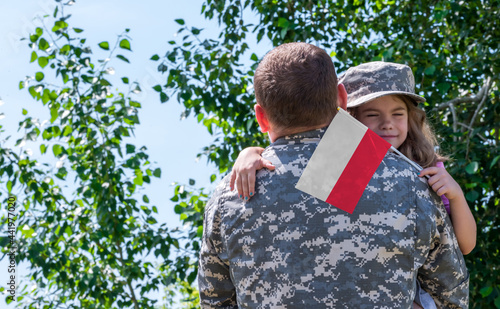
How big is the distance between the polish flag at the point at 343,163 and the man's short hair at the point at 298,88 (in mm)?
47

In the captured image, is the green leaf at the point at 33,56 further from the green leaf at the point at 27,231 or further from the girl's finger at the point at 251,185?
the girl's finger at the point at 251,185

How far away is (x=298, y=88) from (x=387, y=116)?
0.77m

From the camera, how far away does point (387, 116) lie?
2098mm

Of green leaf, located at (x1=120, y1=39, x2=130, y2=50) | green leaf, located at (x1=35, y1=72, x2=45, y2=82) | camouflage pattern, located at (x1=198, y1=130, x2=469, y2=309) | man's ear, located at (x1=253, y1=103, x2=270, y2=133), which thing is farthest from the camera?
green leaf, located at (x1=35, y1=72, x2=45, y2=82)

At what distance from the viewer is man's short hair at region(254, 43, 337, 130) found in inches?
55.6

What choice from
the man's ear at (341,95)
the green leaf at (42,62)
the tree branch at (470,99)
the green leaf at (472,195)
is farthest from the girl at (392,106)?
the green leaf at (42,62)

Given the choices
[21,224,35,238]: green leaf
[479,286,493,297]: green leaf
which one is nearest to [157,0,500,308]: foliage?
[479,286,493,297]: green leaf

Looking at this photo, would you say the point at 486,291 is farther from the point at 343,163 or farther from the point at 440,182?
the point at 343,163

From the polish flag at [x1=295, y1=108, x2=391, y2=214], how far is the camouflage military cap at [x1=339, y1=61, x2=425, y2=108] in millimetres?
535

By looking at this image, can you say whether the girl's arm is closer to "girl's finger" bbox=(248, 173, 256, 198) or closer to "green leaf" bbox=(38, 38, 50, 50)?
"girl's finger" bbox=(248, 173, 256, 198)

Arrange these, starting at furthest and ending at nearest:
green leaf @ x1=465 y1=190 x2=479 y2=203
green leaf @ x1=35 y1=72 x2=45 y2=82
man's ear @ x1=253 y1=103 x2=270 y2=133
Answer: green leaf @ x1=35 y1=72 x2=45 y2=82, green leaf @ x1=465 y1=190 x2=479 y2=203, man's ear @ x1=253 y1=103 x2=270 y2=133

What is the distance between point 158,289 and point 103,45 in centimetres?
183

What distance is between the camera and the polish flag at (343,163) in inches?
55.4

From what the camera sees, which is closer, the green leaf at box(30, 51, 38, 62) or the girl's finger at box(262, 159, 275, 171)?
the girl's finger at box(262, 159, 275, 171)
